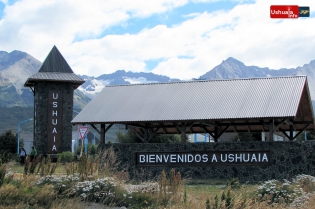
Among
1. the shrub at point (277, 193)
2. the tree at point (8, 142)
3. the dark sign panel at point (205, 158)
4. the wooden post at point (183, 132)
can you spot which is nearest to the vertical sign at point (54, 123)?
the tree at point (8, 142)

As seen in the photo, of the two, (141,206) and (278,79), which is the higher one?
(278,79)

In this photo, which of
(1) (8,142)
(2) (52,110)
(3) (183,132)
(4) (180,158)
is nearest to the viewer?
(4) (180,158)

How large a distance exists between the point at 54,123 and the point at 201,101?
947 inches

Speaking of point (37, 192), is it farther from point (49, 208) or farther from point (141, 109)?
point (141, 109)

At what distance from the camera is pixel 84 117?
29672 mm

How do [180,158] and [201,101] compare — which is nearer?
[180,158]

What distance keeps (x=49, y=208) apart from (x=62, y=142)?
1436 inches

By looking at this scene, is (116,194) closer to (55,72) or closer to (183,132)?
(183,132)

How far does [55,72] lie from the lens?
5134cm

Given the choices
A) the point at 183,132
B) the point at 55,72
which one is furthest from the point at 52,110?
the point at 183,132

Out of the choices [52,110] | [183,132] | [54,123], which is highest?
[52,110]

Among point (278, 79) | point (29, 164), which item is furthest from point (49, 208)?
point (278, 79)

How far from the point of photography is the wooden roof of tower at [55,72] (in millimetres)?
49812

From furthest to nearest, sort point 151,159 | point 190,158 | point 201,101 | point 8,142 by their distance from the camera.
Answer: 1. point 8,142
2. point 201,101
3. point 151,159
4. point 190,158
